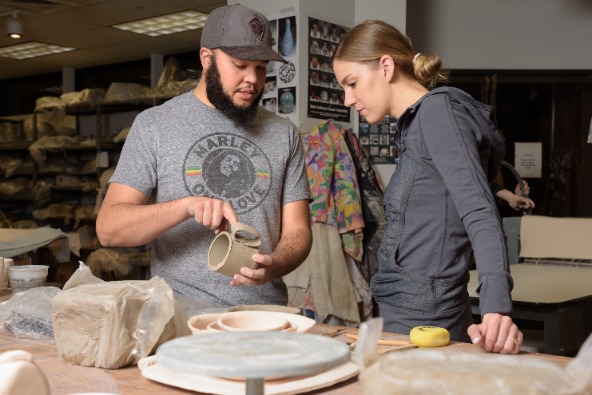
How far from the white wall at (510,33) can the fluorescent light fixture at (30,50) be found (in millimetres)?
4799

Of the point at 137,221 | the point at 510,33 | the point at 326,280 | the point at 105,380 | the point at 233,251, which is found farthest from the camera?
the point at 510,33

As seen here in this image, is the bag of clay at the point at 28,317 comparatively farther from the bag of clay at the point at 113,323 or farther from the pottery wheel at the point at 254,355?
the pottery wheel at the point at 254,355

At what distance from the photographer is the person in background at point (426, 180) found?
60.8 inches

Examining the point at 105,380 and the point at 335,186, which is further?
the point at 335,186

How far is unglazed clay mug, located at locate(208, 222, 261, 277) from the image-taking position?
58.6 inches

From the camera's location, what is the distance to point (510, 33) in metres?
6.02

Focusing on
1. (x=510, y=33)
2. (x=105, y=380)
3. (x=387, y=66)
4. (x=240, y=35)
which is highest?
(x=510, y=33)

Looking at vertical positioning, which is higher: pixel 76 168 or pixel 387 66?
pixel 387 66

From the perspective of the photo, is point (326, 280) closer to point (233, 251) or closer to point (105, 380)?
point (233, 251)

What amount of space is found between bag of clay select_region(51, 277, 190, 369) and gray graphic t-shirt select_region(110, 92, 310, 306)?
0.65 m

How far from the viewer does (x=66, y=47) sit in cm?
839

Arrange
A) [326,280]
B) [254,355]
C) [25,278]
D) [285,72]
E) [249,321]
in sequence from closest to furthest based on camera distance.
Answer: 1. [254,355]
2. [249,321]
3. [25,278]
4. [326,280]
5. [285,72]

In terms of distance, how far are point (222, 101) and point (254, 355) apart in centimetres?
146

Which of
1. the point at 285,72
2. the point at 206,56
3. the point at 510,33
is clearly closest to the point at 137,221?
the point at 206,56
